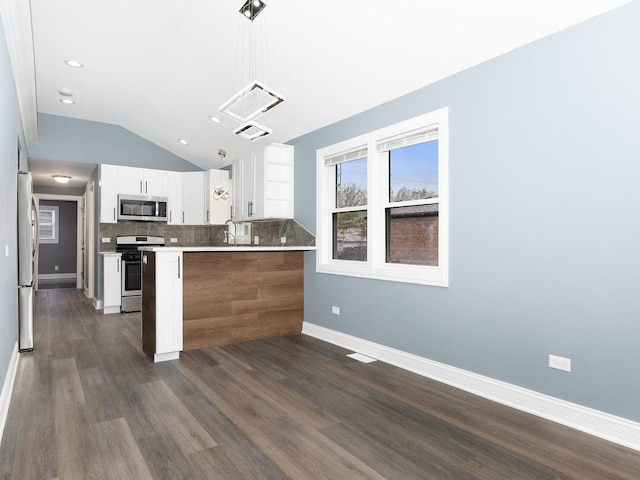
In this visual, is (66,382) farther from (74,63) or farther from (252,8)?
(74,63)

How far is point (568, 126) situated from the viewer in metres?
2.45

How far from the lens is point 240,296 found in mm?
4230

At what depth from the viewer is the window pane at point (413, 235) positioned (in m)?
3.44

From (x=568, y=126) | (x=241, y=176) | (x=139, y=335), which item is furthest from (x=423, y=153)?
(x=139, y=335)

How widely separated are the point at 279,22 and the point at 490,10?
5.23 ft

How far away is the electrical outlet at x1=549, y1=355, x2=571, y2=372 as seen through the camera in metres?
2.43

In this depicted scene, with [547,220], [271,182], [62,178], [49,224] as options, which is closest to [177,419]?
[547,220]

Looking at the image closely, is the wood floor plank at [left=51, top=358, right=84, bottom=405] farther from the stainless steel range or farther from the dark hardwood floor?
the stainless steel range

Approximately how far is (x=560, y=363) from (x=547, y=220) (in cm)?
90

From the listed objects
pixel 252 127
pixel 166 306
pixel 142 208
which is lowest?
pixel 166 306

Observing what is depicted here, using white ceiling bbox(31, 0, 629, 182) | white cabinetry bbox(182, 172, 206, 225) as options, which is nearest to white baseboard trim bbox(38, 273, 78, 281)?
white cabinetry bbox(182, 172, 206, 225)

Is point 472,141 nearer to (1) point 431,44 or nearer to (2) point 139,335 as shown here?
(1) point 431,44

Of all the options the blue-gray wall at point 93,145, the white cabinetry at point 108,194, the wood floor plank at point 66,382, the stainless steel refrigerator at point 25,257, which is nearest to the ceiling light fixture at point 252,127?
the wood floor plank at point 66,382

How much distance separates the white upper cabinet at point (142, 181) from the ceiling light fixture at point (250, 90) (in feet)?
8.27
